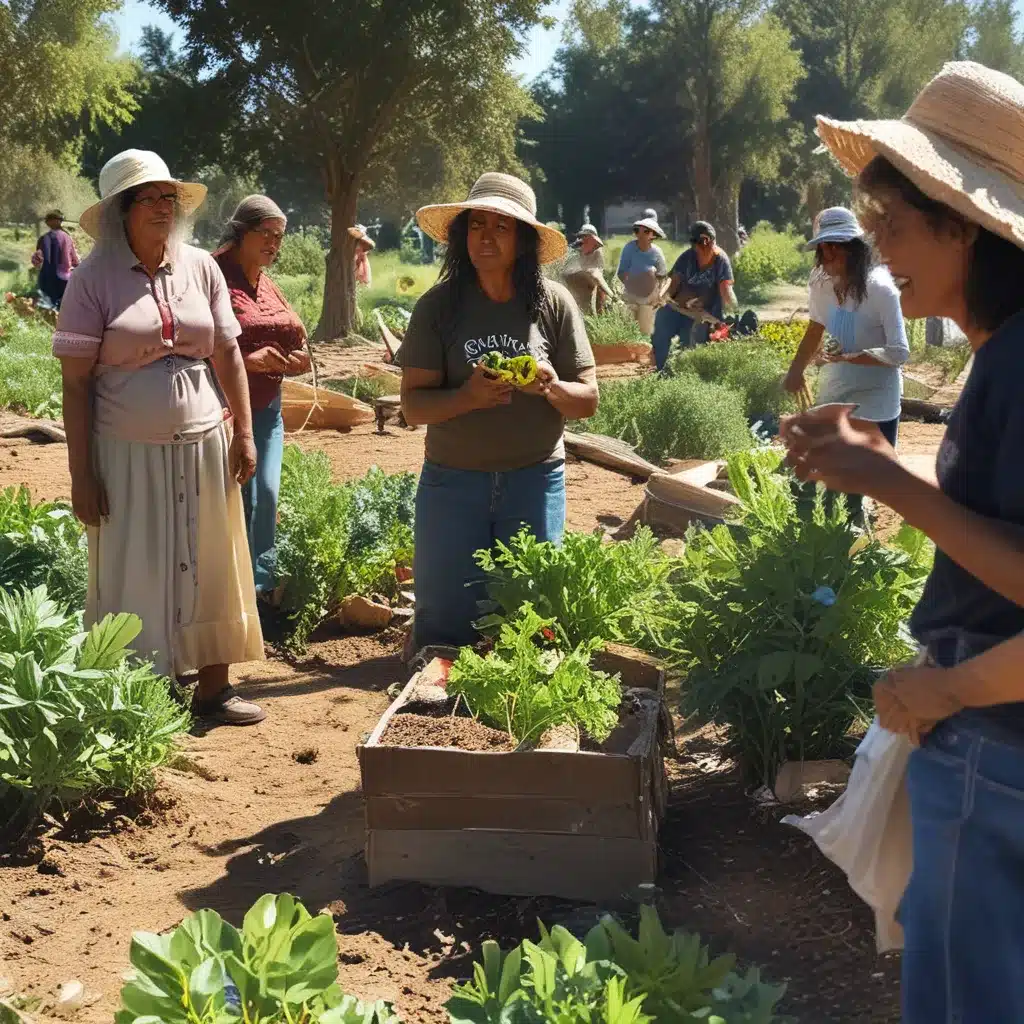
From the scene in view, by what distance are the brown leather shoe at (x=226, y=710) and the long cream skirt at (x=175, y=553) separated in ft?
0.74

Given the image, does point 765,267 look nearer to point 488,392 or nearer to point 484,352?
point 484,352

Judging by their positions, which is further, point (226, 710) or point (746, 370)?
point (746, 370)

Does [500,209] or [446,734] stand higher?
[500,209]

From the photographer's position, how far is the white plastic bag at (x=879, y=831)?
200 cm

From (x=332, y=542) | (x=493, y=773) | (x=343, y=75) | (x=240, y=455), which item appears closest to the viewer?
(x=493, y=773)

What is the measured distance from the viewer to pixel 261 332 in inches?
209

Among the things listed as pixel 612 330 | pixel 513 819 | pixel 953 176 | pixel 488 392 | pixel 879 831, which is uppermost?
pixel 953 176

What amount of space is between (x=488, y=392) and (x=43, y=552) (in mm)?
2034

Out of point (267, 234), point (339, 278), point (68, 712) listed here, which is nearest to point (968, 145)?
point (68, 712)

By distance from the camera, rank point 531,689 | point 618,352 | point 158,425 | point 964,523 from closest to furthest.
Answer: point 964,523
point 531,689
point 158,425
point 618,352

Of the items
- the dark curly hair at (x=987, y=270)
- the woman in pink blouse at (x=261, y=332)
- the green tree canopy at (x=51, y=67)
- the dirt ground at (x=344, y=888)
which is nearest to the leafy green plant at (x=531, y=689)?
the dirt ground at (x=344, y=888)

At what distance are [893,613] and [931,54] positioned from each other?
53.5 m

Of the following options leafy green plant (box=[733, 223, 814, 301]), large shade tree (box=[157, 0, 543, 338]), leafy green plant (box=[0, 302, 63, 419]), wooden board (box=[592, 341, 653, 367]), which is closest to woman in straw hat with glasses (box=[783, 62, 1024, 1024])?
leafy green plant (box=[0, 302, 63, 419])

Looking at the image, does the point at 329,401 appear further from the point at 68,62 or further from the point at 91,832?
the point at 68,62
